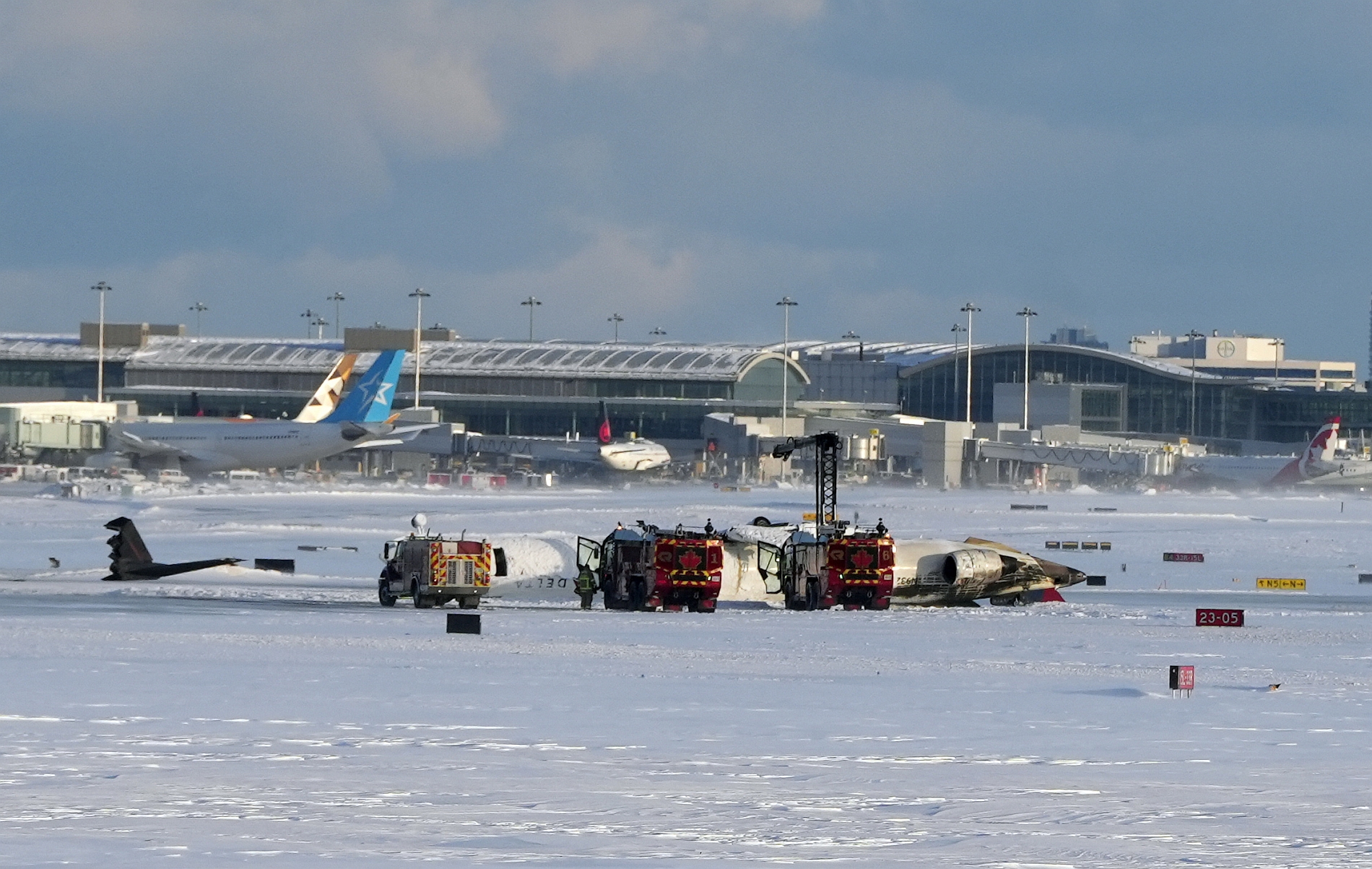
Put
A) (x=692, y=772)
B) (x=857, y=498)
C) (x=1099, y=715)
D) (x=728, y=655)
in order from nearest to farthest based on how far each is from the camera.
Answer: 1. (x=692, y=772)
2. (x=1099, y=715)
3. (x=728, y=655)
4. (x=857, y=498)

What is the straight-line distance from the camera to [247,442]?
421 feet

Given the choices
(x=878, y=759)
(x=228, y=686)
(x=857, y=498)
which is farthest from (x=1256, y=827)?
(x=857, y=498)

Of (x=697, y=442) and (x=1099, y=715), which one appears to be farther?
(x=697, y=442)

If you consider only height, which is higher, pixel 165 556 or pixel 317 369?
pixel 317 369

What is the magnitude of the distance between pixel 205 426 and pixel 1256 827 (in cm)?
11855

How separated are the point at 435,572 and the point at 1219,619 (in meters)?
18.6

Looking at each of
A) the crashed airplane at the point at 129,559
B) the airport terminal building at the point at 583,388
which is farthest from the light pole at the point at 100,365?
the crashed airplane at the point at 129,559

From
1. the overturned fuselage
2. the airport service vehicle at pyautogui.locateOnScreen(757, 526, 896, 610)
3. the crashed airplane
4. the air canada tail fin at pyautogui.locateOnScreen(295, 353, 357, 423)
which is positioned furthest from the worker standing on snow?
the air canada tail fin at pyautogui.locateOnScreen(295, 353, 357, 423)

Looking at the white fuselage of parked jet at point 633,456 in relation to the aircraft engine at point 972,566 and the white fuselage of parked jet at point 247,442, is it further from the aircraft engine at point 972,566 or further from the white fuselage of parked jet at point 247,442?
the aircraft engine at point 972,566

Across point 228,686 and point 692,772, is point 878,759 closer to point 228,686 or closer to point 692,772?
point 692,772

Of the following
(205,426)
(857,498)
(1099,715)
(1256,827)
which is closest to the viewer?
(1256,827)

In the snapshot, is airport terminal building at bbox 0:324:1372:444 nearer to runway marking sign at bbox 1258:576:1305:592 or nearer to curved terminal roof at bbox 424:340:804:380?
curved terminal roof at bbox 424:340:804:380

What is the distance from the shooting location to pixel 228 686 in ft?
95.2

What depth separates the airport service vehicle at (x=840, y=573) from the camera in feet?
160
